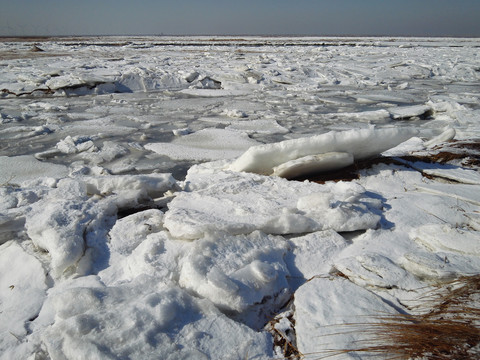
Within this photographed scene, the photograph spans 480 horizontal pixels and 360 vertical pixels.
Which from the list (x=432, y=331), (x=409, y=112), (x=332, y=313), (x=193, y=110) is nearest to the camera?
(x=432, y=331)

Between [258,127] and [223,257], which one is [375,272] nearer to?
[223,257]

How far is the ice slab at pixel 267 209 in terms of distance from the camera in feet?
5.69

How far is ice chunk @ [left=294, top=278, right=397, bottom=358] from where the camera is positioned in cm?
112

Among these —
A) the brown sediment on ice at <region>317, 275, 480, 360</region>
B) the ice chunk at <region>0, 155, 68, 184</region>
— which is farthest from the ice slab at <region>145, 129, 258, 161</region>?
the brown sediment on ice at <region>317, 275, 480, 360</region>

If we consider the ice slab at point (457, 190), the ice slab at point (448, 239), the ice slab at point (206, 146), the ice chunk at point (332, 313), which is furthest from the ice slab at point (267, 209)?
the ice slab at point (206, 146)

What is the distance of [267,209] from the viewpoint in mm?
1936

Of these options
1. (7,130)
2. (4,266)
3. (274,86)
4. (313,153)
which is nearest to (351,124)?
(313,153)

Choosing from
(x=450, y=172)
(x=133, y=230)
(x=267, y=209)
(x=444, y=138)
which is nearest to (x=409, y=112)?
(x=444, y=138)

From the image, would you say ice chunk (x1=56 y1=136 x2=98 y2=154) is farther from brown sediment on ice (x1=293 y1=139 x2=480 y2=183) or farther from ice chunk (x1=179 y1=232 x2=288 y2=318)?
ice chunk (x1=179 y1=232 x2=288 y2=318)

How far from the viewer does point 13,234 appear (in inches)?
75.4

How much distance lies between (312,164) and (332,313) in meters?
1.30

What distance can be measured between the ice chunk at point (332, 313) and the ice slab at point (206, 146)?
2.34m

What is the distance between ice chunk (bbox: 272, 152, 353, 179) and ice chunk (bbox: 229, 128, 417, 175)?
0.20ft

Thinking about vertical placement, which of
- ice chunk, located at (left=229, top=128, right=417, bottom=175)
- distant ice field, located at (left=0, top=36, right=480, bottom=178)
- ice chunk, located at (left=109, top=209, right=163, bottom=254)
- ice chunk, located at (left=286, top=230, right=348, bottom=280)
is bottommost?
distant ice field, located at (left=0, top=36, right=480, bottom=178)
